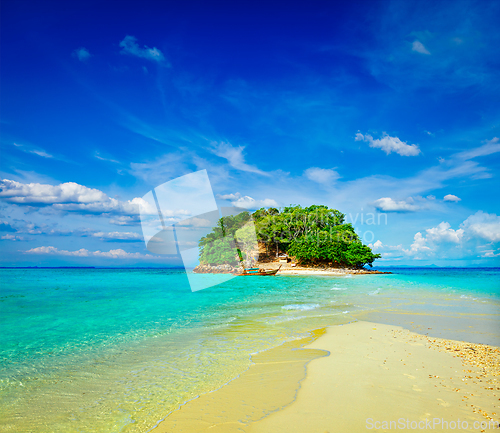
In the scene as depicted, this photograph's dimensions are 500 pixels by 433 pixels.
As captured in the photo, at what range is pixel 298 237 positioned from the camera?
71.6 m

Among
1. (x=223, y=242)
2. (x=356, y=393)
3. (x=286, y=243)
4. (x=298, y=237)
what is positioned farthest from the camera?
(x=223, y=242)

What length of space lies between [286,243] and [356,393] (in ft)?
229

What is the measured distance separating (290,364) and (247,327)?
3846 mm

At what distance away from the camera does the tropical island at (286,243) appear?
6638 cm

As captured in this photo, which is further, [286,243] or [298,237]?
[286,243]

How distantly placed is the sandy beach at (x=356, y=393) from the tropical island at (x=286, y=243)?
6039cm

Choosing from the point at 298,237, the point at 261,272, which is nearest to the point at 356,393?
the point at 261,272

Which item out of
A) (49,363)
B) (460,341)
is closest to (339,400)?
(460,341)

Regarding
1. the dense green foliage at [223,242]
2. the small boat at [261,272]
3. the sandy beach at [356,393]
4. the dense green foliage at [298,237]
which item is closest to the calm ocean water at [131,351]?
the sandy beach at [356,393]

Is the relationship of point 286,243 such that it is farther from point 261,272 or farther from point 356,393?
point 356,393

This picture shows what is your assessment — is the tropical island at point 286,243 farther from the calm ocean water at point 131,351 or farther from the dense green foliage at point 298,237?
the calm ocean water at point 131,351

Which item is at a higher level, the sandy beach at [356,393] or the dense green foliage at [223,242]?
the dense green foliage at [223,242]

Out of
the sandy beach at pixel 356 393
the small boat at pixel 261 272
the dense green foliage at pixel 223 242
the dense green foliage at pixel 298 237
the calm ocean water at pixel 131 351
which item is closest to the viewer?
the sandy beach at pixel 356 393

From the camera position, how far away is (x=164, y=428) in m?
3.57
